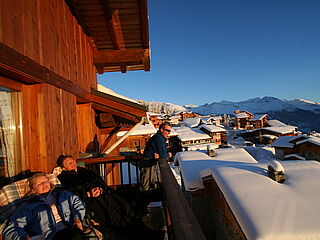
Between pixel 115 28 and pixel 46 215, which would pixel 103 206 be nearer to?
pixel 46 215

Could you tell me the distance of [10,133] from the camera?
2.45m

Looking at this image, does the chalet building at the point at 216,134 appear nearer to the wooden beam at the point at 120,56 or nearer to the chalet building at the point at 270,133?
the chalet building at the point at 270,133

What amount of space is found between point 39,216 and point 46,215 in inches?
2.7

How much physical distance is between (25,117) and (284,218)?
14.9 feet

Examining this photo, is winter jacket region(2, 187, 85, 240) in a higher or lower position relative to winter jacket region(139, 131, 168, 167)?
lower

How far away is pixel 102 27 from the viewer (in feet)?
16.7

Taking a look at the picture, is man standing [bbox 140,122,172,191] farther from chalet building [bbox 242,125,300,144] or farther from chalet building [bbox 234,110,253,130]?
chalet building [bbox 234,110,253,130]

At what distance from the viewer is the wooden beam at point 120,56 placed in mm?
5730

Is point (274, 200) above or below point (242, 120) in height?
above

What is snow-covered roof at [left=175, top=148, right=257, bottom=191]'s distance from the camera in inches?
265

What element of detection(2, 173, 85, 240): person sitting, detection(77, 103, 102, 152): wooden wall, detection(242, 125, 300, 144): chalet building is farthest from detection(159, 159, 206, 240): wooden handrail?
detection(242, 125, 300, 144): chalet building

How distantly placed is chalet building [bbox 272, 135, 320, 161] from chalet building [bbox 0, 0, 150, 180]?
22720 mm

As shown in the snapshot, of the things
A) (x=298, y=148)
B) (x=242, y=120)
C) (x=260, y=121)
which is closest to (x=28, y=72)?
(x=298, y=148)

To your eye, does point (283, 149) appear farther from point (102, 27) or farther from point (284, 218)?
point (102, 27)
